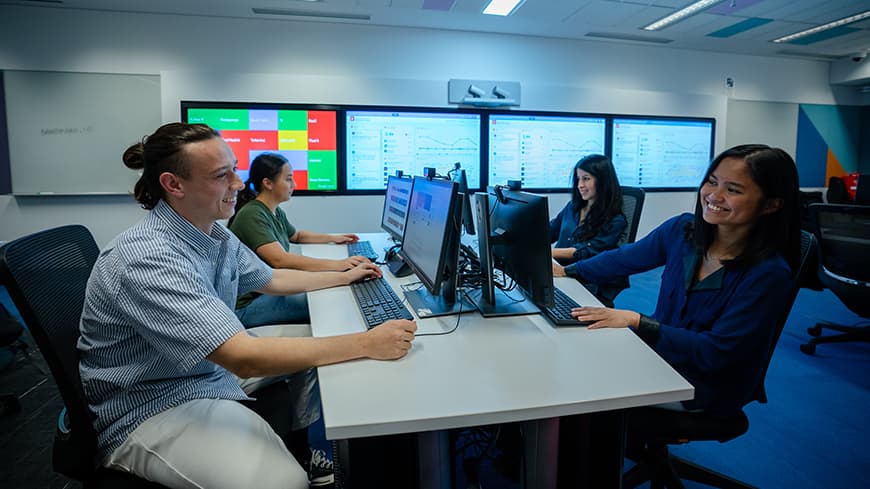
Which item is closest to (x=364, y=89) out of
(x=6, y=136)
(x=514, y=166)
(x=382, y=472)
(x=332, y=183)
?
(x=332, y=183)

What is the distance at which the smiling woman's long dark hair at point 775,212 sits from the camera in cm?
133

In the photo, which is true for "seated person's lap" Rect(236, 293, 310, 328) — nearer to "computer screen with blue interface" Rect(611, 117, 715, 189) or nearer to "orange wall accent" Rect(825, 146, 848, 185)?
"computer screen with blue interface" Rect(611, 117, 715, 189)

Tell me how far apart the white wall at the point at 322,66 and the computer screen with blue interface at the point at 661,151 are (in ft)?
0.49

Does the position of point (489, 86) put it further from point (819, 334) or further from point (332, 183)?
point (819, 334)

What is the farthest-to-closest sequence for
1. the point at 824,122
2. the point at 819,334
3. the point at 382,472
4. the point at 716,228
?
the point at 824,122 < the point at 819,334 < the point at 716,228 < the point at 382,472

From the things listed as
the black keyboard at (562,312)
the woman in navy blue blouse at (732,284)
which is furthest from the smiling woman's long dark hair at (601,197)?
the woman in navy blue blouse at (732,284)

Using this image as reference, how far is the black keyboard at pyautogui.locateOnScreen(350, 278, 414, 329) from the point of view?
1.48 metres

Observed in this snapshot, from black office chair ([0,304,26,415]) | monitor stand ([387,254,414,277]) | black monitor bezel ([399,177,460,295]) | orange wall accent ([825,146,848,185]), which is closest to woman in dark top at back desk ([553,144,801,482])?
black monitor bezel ([399,177,460,295])

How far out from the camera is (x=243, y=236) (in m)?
2.33

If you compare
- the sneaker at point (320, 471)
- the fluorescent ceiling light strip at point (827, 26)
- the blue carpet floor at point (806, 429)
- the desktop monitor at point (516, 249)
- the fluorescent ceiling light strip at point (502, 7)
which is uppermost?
the fluorescent ceiling light strip at point (827, 26)

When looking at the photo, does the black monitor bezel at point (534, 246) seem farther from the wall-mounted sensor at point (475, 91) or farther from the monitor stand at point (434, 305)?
the wall-mounted sensor at point (475, 91)

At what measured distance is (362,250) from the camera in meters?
2.81

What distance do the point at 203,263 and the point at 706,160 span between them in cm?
605

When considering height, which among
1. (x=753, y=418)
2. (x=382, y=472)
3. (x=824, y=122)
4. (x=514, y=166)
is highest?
(x=824, y=122)
